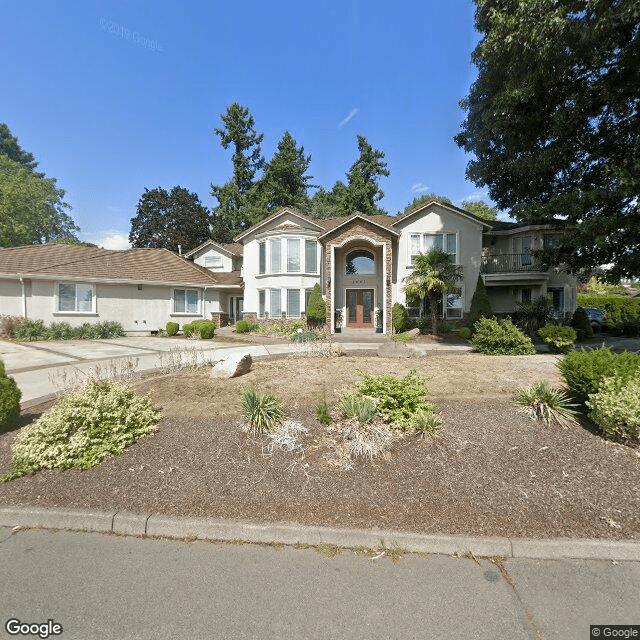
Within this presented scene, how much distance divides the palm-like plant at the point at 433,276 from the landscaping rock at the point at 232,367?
1195 centimetres

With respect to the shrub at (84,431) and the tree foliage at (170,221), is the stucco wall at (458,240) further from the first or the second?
the tree foliage at (170,221)

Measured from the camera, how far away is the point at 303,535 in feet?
9.11

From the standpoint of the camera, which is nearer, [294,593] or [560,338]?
[294,593]

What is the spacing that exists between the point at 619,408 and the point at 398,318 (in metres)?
14.6

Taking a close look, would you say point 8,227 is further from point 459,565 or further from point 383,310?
point 459,565

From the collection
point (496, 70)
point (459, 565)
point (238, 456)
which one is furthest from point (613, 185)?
point (238, 456)

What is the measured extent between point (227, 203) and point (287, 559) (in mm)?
36507

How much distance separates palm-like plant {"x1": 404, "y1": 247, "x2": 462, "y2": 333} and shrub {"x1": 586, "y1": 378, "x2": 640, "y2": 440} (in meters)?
12.6

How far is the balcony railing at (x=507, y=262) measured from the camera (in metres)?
19.5

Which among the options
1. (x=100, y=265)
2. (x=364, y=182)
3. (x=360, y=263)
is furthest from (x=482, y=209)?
(x=100, y=265)

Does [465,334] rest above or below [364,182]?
below

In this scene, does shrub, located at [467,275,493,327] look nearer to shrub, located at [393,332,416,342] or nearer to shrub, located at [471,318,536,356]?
shrub, located at [393,332,416,342]

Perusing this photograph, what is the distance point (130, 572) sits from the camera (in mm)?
2486

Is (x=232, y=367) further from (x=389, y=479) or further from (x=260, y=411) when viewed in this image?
(x=389, y=479)
